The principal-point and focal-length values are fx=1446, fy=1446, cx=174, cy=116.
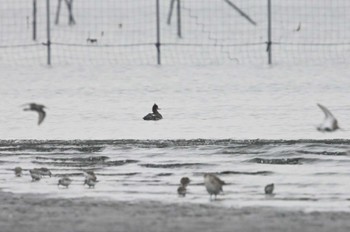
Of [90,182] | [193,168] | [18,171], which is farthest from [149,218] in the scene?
[193,168]

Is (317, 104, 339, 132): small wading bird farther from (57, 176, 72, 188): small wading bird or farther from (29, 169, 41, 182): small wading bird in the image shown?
(29, 169, 41, 182): small wading bird

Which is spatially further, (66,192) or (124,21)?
(124,21)

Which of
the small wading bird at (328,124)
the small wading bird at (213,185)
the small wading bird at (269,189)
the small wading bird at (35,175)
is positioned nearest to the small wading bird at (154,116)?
the small wading bird at (35,175)

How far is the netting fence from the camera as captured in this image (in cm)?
3816

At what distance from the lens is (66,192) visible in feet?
45.7

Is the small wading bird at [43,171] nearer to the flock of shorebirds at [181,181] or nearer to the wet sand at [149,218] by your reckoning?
the flock of shorebirds at [181,181]

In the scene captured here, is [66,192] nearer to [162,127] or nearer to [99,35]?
[162,127]

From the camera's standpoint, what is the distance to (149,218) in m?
11.8

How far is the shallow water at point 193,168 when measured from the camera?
13367 millimetres

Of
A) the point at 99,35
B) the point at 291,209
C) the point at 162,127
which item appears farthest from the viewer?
the point at 99,35

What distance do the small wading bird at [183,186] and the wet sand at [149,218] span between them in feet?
2.09

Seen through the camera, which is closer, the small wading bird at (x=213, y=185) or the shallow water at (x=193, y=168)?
the small wading bird at (x=213, y=185)

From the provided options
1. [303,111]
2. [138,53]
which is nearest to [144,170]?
[303,111]

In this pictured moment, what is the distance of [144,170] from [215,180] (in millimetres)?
2730
